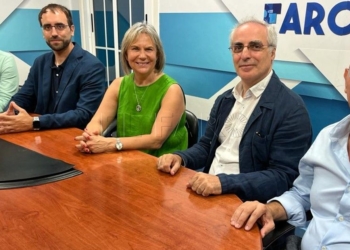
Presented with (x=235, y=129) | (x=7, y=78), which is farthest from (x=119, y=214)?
(x=7, y=78)

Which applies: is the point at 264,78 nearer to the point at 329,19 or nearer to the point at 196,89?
the point at 329,19

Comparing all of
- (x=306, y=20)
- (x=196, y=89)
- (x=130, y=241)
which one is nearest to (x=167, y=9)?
(x=196, y=89)

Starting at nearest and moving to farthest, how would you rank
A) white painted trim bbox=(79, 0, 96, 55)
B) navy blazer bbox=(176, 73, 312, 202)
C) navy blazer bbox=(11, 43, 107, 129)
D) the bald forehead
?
1. navy blazer bbox=(176, 73, 312, 202)
2. the bald forehead
3. navy blazer bbox=(11, 43, 107, 129)
4. white painted trim bbox=(79, 0, 96, 55)

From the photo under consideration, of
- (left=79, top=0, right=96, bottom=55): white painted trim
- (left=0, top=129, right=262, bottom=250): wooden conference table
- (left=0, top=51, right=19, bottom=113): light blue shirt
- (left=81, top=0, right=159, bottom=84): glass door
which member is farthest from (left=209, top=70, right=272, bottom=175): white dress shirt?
(left=79, top=0, right=96, bottom=55): white painted trim

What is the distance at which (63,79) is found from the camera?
2.39 m

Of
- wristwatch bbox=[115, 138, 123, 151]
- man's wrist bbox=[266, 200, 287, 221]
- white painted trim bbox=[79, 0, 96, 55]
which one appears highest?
white painted trim bbox=[79, 0, 96, 55]

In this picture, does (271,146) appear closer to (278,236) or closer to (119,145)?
(278,236)

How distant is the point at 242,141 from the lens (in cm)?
156

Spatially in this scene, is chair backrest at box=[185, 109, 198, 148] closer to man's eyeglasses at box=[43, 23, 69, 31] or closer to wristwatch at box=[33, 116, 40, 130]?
wristwatch at box=[33, 116, 40, 130]

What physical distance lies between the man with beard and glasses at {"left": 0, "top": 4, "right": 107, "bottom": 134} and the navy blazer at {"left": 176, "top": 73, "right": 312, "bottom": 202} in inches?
39.3

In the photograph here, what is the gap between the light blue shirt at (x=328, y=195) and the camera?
1.09 metres

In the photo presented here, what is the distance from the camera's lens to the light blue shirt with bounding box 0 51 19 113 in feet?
8.96

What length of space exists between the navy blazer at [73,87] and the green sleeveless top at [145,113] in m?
0.32

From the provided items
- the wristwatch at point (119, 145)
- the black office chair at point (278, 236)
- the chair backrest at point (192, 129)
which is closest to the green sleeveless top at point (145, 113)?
the chair backrest at point (192, 129)
